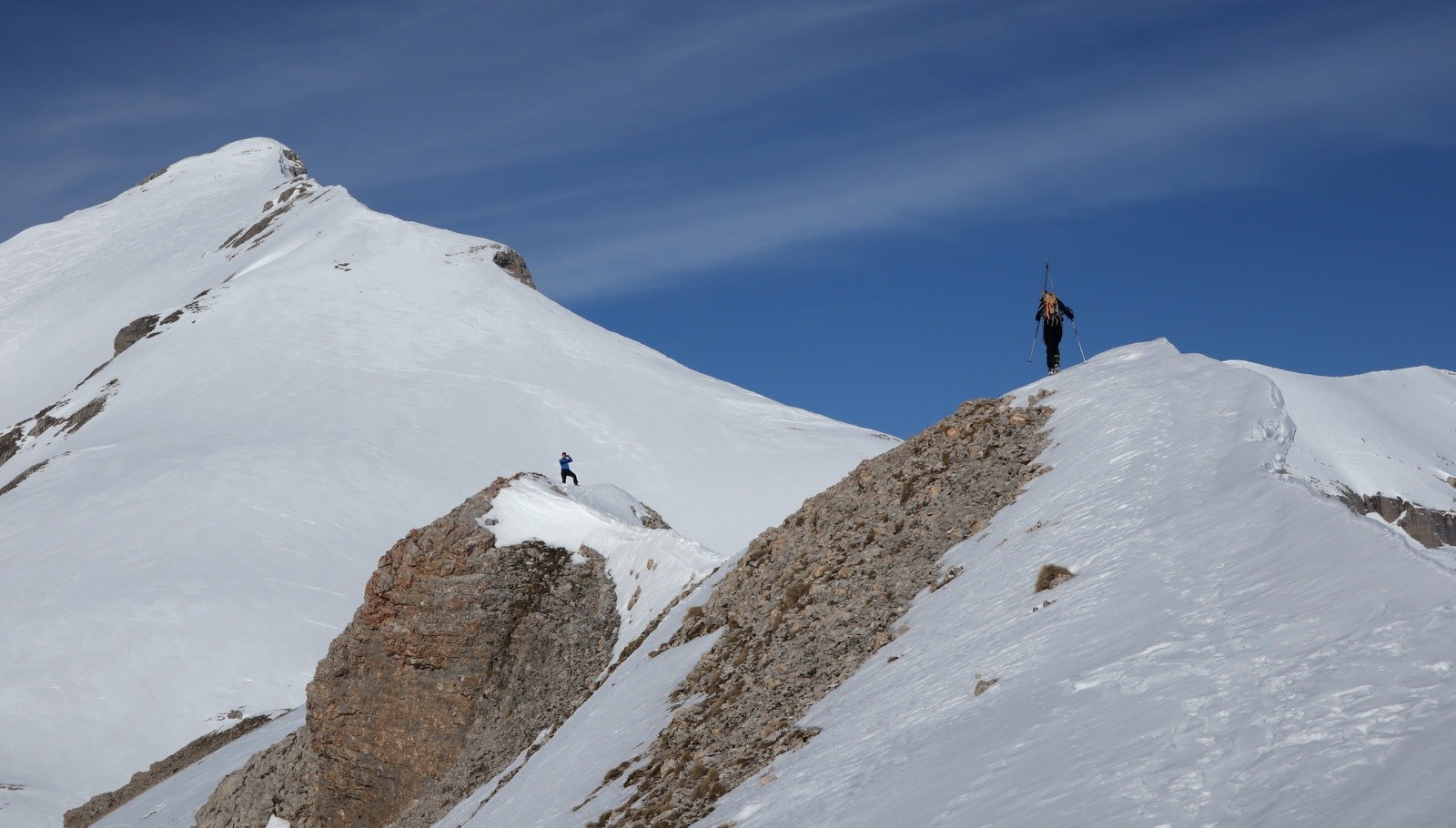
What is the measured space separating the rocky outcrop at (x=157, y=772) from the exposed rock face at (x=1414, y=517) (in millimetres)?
34400

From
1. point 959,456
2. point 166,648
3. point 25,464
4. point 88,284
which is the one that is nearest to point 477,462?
point 166,648

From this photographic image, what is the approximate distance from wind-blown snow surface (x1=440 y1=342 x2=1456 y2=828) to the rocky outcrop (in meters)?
25.5

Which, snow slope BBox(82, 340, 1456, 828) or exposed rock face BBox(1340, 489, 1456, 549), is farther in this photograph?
exposed rock face BBox(1340, 489, 1456, 549)

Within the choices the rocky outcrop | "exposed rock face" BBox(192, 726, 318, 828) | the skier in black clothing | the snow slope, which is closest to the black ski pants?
the skier in black clothing

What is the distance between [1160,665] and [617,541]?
63.6 ft

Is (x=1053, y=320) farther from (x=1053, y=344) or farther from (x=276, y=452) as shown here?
(x=276, y=452)

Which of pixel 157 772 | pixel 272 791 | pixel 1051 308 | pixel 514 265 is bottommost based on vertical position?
pixel 272 791

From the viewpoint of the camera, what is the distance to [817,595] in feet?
55.7

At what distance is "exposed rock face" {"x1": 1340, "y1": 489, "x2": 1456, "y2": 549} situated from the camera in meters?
15.0

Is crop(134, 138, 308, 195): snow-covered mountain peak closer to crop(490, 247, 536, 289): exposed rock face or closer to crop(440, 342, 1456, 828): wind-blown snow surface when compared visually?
crop(490, 247, 536, 289): exposed rock face

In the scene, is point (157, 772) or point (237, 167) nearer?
point (157, 772)

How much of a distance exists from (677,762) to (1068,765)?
6930 millimetres

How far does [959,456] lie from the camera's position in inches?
752

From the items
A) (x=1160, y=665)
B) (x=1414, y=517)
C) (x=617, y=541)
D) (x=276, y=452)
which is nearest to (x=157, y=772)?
(x=617, y=541)
